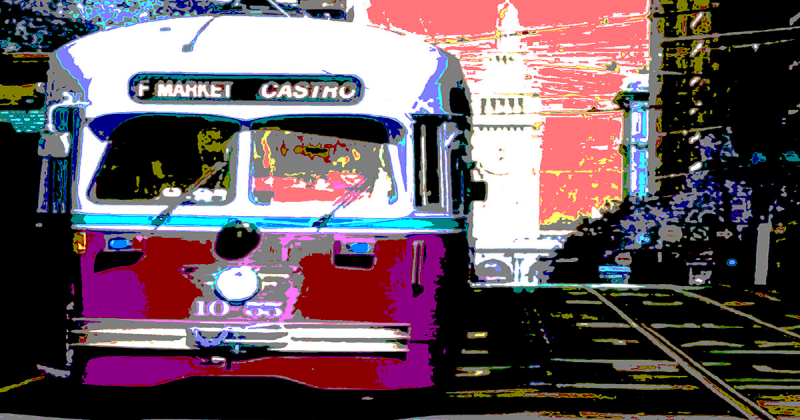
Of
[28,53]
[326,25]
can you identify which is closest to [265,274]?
[326,25]

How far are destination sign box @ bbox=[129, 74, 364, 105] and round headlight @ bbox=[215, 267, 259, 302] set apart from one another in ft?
3.36

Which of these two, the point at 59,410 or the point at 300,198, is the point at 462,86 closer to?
the point at 300,198

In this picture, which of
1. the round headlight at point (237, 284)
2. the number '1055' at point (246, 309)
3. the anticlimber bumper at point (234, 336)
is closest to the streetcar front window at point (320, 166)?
the round headlight at point (237, 284)

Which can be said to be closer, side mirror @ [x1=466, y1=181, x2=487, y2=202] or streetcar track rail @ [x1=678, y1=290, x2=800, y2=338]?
side mirror @ [x1=466, y1=181, x2=487, y2=202]

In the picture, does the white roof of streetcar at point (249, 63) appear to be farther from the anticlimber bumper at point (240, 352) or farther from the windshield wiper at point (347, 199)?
the anticlimber bumper at point (240, 352)

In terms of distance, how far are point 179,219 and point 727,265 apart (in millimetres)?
21074

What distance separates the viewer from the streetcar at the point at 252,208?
5.29 metres

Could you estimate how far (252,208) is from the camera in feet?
17.7

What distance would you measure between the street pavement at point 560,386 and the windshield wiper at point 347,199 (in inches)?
38.9

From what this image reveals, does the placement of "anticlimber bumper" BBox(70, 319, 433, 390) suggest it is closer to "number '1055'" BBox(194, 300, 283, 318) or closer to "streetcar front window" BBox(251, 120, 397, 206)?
"number '1055'" BBox(194, 300, 283, 318)

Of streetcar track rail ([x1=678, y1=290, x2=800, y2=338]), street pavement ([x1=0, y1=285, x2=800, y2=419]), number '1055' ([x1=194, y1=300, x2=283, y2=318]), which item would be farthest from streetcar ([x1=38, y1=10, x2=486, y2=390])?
streetcar track rail ([x1=678, y1=290, x2=800, y2=338])

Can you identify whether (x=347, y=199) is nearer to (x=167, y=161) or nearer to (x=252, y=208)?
(x=252, y=208)

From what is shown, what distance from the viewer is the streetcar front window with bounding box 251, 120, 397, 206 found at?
5.43 meters

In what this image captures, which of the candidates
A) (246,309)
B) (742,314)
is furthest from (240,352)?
(742,314)
